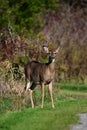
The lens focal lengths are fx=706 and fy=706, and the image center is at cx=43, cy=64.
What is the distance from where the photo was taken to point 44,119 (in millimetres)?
18891

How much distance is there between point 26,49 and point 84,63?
352 inches

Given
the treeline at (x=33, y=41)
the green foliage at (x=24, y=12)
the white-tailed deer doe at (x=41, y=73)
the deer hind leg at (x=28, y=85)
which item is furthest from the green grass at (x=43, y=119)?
the green foliage at (x=24, y=12)

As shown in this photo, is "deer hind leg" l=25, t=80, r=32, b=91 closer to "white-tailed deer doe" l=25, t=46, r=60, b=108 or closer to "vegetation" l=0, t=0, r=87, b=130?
"white-tailed deer doe" l=25, t=46, r=60, b=108

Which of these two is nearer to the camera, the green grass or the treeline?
the green grass

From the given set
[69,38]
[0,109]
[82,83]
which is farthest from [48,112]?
[69,38]

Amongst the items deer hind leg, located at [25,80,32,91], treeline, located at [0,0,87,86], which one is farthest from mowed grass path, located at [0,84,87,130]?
treeline, located at [0,0,87,86]

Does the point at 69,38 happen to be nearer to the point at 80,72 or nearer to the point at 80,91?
the point at 80,72

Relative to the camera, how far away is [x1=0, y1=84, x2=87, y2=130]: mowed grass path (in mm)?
17859

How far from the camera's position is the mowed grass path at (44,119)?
1786 centimetres

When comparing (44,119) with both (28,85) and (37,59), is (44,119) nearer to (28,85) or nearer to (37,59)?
(28,85)

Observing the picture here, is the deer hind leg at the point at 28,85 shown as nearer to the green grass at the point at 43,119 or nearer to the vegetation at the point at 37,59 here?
the vegetation at the point at 37,59

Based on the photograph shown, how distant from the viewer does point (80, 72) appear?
1537 inches

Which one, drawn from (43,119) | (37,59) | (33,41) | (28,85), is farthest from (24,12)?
(43,119)

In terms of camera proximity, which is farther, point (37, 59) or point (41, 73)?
point (37, 59)
